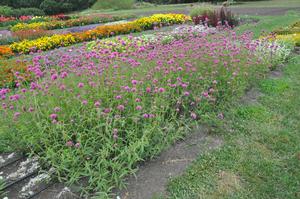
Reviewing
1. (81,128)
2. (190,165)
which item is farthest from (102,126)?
(190,165)

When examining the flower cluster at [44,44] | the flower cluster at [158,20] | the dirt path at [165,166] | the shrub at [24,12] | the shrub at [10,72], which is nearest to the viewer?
the dirt path at [165,166]

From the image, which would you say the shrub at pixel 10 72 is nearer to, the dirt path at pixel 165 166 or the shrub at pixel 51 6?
the dirt path at pixel 165 166

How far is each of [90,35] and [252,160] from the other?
8761mm

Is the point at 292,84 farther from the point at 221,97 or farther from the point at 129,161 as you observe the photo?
the point at 129,161

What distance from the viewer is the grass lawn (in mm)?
2998

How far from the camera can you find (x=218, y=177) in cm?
316

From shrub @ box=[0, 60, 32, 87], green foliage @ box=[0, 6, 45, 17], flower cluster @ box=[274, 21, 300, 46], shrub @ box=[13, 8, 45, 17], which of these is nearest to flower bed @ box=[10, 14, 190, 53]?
shrub @ box=[0, 60, 32, 87]

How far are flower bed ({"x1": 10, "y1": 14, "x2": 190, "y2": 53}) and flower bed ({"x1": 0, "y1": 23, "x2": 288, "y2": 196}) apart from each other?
11.8 ft

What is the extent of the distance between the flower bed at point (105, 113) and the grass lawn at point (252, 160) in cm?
42

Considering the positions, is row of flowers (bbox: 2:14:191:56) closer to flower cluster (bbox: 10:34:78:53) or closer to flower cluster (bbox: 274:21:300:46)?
flower cluster (bbox: 10:34:78:53)

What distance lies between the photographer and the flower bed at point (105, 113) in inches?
115

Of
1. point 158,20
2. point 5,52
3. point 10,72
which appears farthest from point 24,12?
point 10,72

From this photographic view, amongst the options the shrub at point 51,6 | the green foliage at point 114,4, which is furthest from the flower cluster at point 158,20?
the shrub at point 51,6

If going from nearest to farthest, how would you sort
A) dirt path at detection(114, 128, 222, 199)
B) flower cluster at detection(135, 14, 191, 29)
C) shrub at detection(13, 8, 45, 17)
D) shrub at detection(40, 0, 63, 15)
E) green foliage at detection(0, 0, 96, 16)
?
dirt path at detection(114, 128, 222, 199) < flower cluster at detection(135, 14, 191, 29) < shrub at detection(13, 8, 45, 17) < shrub at detection(40, 0, 63, 15) < green foliage at detection(0, 0, 96, 16)
